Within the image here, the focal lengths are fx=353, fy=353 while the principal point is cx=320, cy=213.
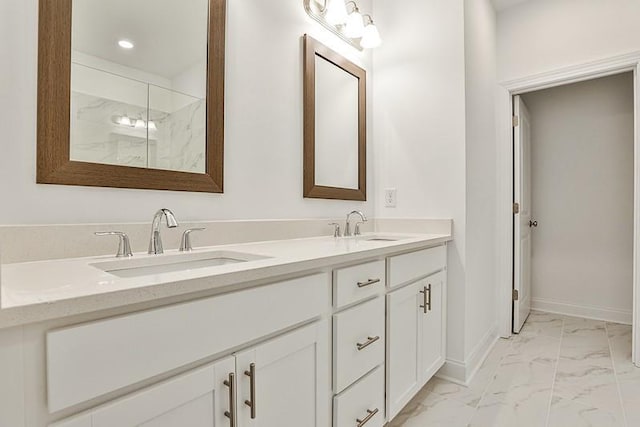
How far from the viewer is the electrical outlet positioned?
7.41 ft

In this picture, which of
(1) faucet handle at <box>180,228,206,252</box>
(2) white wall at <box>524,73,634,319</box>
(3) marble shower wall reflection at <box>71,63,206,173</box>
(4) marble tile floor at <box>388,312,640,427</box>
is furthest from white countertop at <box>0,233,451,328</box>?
(2) white wall at <box>524,73,634,319</box>

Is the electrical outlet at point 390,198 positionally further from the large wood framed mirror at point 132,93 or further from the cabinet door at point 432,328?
the large wood framed mirror at point 132,93

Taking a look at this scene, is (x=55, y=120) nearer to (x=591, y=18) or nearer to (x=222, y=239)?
(x=222, y=239)

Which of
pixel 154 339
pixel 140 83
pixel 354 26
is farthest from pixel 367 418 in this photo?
pixel 354 26

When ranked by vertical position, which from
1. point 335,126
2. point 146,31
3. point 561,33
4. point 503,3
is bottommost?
point 335,126

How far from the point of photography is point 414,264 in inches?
64.2

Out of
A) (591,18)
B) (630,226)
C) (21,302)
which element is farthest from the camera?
(630,226)

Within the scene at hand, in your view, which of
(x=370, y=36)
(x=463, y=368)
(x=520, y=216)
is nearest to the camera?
(x=463, y=368)

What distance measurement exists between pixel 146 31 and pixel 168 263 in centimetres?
81

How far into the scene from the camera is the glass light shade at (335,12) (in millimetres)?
1916

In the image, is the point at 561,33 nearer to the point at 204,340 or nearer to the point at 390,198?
the point at 390,198

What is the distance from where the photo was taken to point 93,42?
1.09 meters

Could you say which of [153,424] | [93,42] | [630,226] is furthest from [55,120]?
[630,226]

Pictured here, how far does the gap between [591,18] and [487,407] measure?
100 inches
